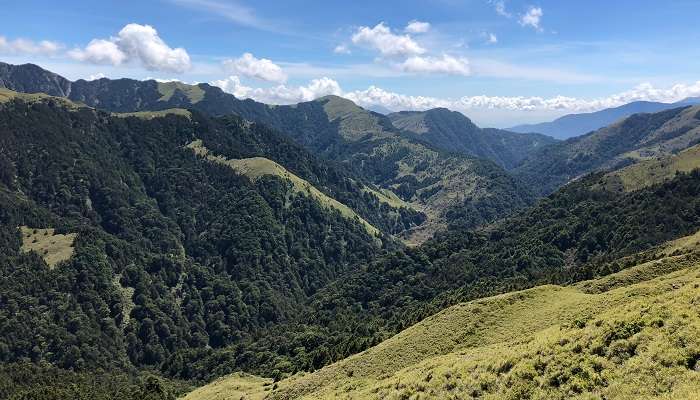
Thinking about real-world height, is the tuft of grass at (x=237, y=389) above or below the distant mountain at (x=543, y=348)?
below

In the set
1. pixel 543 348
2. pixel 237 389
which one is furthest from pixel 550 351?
pixel 237 389

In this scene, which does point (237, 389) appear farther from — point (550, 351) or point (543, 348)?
point (550, 351)

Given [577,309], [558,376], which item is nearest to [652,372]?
[558,376]

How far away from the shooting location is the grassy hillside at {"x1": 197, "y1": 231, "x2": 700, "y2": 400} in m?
39.1

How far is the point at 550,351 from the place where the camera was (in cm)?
4916

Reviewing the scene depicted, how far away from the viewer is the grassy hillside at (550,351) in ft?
128

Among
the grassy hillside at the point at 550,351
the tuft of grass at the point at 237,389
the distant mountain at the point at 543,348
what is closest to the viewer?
the grassy hillside at the point at 550,351

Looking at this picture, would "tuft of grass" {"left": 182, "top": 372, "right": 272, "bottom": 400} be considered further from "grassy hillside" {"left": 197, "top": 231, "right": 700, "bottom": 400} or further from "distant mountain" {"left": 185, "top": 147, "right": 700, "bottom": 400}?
"grassy hillside" {"left": 197, "top": 231, "right": 700, "bottom": 400}

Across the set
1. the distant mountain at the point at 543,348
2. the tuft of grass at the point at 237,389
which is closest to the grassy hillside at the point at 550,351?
the distant mountain at the point at 543,348

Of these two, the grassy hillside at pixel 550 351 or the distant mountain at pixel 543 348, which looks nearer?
the grassy hillside at pixel 550 351

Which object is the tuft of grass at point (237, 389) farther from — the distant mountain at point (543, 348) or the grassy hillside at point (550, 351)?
the grassy hillside at point (550, 351)

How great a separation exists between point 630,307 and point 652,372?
16606 millimetres

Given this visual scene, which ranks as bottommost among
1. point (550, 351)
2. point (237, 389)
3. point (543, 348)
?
point (237, 389)

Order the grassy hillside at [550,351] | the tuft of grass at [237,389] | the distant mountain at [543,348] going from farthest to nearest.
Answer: the tuft of grass at [237,389] < the distant mountain at [543,348] < the grassy hillside at [550,351]
